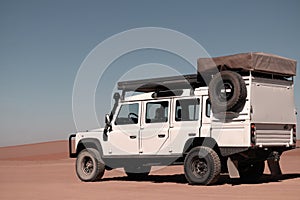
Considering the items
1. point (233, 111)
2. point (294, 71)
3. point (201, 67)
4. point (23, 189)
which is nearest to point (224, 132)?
point (233, 111)

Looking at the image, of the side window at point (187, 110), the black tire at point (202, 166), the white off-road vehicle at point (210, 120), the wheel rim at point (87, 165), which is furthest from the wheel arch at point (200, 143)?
the wheel rim at point (87, 165)

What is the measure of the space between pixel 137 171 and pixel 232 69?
509 cm

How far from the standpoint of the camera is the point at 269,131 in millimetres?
12891

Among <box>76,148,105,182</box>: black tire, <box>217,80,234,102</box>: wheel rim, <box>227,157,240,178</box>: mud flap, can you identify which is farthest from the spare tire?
<box>76,148,105,182</box>: black tire

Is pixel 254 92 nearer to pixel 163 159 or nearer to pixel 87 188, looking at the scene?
pixel 163 159

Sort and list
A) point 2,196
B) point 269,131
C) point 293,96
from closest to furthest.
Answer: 1. point 2,196
2. point 269,131
3. point 293,96

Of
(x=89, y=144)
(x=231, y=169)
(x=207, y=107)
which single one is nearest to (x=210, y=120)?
(x=207, y=107)

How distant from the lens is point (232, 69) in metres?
13.0

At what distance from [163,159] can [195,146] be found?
1163 millimetres

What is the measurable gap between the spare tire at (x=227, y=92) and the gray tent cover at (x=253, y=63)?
0.34m

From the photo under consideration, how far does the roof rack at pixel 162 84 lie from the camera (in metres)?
13.6

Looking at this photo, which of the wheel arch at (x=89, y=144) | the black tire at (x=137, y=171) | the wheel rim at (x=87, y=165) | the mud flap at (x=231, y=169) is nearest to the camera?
the mud flap at (x=231, y=169)

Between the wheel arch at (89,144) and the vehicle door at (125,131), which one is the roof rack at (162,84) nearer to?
the vehicle door at (125,131)

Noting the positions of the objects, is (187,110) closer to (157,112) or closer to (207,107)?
(207,107)
